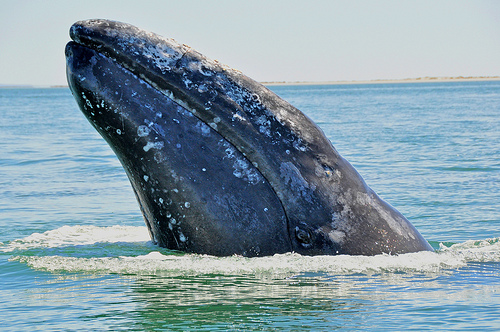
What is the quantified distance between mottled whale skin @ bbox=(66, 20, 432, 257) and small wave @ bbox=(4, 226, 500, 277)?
0.10 metres

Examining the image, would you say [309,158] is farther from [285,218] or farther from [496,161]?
[496,161]

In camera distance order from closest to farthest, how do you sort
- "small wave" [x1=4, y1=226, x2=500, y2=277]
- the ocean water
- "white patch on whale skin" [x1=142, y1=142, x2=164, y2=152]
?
1. the ocean water
2. "white patch on whale skin" [x1=142, y1=142, x2=164, y2=152]
3. "small wave" [x1=4, y1=226, x2=500, y2=277]

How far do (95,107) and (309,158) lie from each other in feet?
5.76

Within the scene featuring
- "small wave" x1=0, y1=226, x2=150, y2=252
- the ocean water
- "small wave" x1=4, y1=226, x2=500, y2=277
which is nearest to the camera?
the ocean water

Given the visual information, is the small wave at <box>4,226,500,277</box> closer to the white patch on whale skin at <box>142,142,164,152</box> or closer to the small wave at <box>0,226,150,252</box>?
the small wave at <box>0,226,150,252</box>

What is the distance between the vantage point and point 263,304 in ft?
16.4

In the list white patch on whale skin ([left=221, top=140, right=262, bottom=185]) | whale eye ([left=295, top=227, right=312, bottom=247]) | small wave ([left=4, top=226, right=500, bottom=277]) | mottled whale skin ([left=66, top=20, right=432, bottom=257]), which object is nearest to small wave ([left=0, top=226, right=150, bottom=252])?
small wave ([left=4, top=226, right=500, bottom=277])

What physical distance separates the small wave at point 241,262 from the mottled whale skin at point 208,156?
101mm

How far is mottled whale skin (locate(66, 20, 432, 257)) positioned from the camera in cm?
536

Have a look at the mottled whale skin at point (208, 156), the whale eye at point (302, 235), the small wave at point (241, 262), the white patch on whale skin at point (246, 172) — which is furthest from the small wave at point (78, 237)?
the whale eye at point (302, 235)

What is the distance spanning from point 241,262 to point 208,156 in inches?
35.0

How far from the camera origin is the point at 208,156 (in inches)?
213

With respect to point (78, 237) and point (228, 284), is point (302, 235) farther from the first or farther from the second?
point (78, 237)

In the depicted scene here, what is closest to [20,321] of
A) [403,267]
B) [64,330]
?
[64,330]
